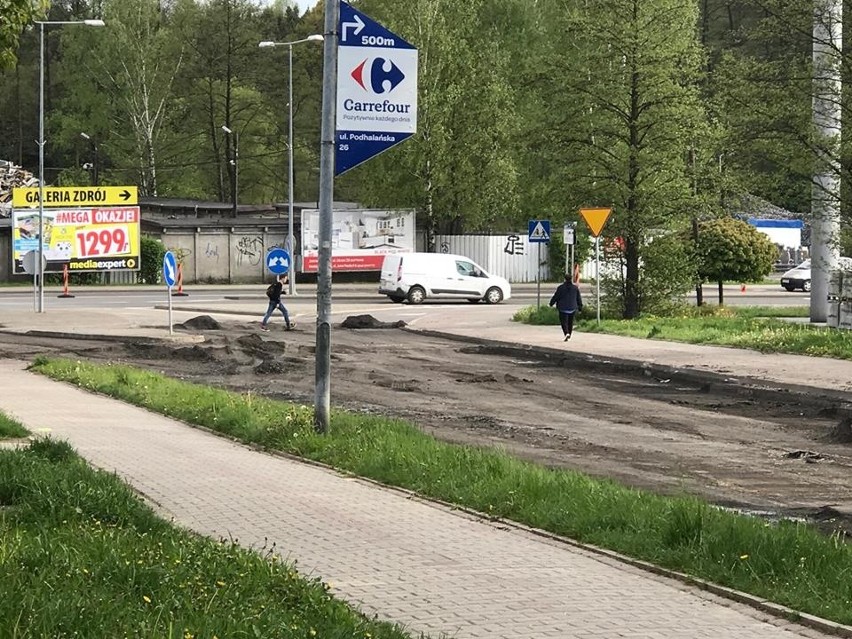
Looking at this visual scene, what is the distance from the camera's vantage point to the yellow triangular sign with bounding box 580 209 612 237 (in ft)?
107

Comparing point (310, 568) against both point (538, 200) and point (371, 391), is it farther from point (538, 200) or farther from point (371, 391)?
point (538, 200)

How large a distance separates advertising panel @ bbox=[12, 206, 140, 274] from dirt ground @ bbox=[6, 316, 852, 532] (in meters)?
26.9

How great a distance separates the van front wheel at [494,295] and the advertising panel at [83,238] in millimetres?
17440

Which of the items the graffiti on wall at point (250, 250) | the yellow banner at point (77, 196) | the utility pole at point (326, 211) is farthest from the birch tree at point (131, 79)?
the utility pole at point (326, 211)

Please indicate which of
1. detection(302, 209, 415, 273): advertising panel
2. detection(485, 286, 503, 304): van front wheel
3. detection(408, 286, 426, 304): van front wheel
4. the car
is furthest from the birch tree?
the car

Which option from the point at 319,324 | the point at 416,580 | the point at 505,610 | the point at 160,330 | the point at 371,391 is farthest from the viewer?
the point at 160,330

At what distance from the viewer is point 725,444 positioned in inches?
600

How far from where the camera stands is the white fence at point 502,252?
63.8 meters

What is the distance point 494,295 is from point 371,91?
1406 inches

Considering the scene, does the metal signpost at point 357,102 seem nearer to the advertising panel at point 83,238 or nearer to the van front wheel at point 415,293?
the van front wheel at point 415,293

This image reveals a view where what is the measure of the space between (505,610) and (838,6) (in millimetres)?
23910


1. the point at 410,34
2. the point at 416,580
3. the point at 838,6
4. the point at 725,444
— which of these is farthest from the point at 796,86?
the point at 410,34

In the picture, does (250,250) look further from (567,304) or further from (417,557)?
(417,557)

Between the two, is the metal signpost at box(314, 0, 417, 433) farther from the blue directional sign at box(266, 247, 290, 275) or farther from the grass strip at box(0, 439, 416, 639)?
the blue directional sign at box(266, 247, 290, 275)
